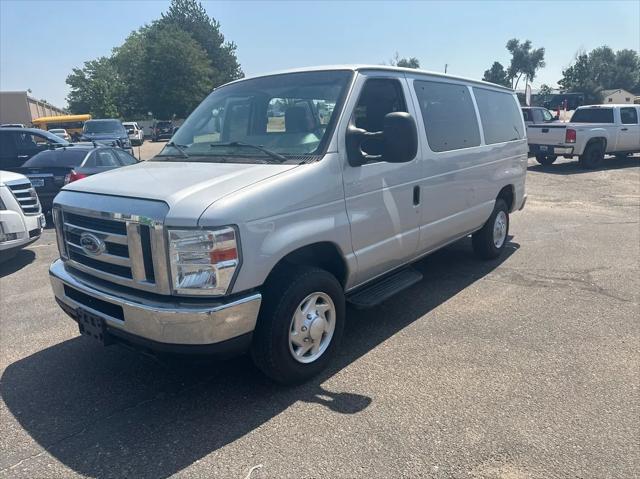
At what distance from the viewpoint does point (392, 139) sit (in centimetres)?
351

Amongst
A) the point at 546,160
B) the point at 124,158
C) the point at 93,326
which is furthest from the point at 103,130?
the point at 93,326

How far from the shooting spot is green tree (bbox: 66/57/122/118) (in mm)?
61969

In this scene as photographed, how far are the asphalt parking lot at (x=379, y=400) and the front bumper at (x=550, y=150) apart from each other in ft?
38.1

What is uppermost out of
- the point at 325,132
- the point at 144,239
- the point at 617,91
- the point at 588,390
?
the point at 617,91

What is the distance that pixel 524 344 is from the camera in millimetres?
4133

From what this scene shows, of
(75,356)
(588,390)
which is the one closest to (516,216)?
(588,390)

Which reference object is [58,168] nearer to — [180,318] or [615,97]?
[180,318]

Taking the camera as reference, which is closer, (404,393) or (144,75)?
(404,393)

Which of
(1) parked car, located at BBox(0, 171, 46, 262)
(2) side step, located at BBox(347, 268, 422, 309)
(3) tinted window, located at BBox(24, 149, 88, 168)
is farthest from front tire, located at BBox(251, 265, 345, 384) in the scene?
(3) tinted window, located at BBox(24, 149, 88, 168)

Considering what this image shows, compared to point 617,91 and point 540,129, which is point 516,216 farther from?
point 617,91

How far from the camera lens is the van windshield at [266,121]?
12.0 ft

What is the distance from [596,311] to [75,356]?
4771 mm

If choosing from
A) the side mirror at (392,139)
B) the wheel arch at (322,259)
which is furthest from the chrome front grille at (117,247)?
the side mirror at (392,139)

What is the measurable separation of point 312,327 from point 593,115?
1713 cm
